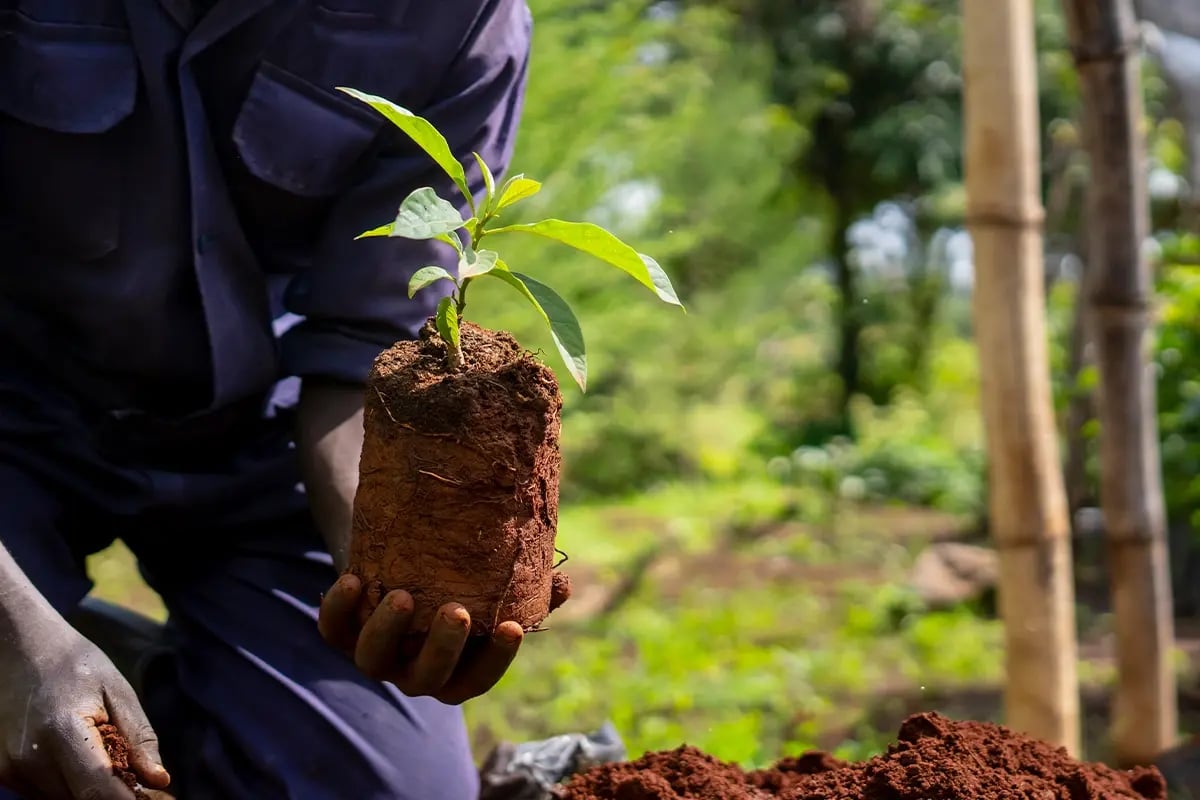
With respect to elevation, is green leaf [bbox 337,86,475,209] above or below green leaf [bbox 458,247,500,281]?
above

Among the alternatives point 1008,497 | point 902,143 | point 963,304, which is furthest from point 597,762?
point 963,304

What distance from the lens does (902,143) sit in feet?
34.4

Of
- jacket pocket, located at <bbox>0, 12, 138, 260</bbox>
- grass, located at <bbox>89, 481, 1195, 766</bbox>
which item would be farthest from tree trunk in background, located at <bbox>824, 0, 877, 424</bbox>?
jacket pocket, located at <bbox>0, 12, 138, 260</bbox>

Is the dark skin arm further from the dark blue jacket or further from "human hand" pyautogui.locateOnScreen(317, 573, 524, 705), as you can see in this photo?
the dark blue jacket

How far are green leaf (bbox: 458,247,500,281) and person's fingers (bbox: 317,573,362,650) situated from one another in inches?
15.5

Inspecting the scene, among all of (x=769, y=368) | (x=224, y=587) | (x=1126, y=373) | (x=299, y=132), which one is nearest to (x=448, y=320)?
(x=299, y=132)

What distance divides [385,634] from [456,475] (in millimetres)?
201

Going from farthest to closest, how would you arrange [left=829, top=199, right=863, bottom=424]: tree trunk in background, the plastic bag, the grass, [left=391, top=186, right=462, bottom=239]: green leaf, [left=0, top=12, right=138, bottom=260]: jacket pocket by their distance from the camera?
[left=829, top=199, right=863, bottom=424]: tree trunk in background
the grass
the plastic bag
[left=0, top=12, right=138, bottom=260]: jacket pocket
[left=391, top=186, right=462, bottom=239]: green leaf

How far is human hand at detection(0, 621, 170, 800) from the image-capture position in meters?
1.47

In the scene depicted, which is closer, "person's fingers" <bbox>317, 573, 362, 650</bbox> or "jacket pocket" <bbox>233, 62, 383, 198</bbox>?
"person's fingers" <bbox>317, 573, 362, 650</bbox>

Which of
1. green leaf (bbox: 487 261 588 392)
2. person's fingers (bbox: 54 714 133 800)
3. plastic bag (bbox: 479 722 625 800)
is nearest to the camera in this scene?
green leaf (bbox: 487 261 588 392)

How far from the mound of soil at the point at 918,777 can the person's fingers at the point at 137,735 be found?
20.3 inches

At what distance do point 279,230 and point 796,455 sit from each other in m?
7.96

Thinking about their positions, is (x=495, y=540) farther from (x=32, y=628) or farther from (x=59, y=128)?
(x=59, y=128)
